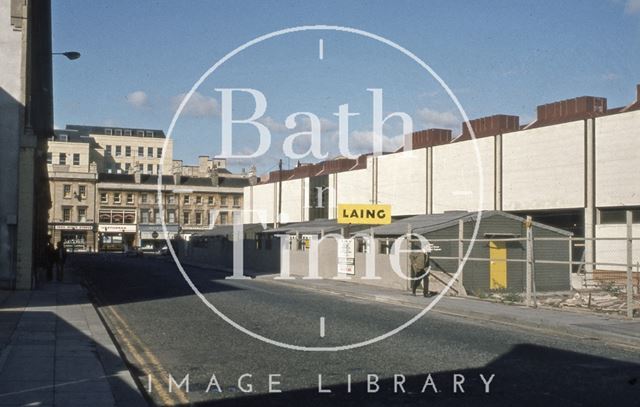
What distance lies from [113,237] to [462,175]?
65.9 m

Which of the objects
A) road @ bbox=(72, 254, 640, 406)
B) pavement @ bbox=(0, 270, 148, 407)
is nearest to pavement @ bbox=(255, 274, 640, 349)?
road @ bbox=(72, 254, 640, 406)

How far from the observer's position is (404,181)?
60281 millimetres

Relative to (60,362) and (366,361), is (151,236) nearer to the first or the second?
(60,362)

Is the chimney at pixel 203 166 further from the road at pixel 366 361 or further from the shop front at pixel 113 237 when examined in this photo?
the road at pixel 366 361

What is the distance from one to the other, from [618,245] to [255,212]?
53303 millimetres

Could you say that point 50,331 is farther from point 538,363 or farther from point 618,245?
point 618,245

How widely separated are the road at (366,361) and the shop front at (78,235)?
87.9m

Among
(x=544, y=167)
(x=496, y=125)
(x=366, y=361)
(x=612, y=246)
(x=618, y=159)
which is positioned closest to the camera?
(x=366, y=361)

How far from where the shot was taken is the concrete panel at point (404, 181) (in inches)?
2291

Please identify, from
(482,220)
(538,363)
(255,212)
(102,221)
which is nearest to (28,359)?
(538,363)

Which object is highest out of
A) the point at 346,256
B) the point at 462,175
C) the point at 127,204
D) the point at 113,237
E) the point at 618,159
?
the point at 618,159

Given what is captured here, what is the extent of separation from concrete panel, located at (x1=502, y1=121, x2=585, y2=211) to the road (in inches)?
1109

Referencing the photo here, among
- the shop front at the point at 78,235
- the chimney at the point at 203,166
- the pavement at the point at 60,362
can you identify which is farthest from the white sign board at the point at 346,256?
the chimney at the point at 203,166

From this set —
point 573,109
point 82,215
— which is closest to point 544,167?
point 573,109
